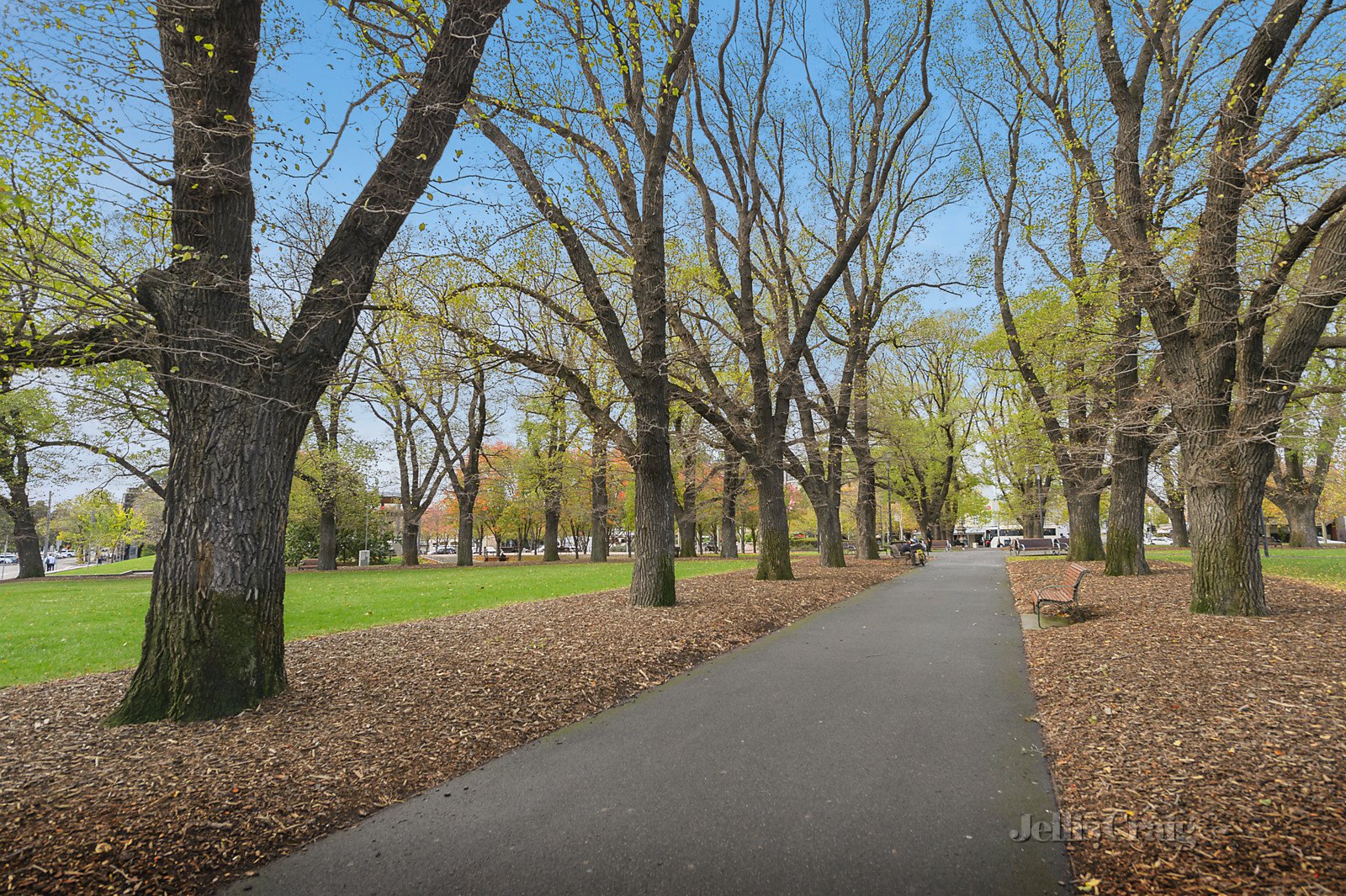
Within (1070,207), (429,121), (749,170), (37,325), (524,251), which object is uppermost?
(749,170)

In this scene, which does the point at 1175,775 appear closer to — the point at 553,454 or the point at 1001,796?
the point at 1001,796

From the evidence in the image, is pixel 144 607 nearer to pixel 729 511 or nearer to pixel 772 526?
pixel 772 526

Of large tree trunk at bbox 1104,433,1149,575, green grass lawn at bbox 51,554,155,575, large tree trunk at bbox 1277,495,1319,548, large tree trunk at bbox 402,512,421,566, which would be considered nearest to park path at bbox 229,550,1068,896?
large tree trunk at bbox 1104,433,1149,575

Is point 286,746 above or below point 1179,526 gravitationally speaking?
above

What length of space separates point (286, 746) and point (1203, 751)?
599 cm

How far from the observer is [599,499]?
3106 centimetres

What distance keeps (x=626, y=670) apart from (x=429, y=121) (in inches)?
226

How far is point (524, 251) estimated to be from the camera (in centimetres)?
1148

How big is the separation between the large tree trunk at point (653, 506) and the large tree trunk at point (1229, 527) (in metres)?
7.41

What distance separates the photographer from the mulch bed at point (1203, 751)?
296 centimetres

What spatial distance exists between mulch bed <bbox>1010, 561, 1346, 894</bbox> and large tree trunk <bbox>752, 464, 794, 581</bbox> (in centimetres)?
822

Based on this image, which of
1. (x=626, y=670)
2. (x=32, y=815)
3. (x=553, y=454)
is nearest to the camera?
(x=32, y=815)

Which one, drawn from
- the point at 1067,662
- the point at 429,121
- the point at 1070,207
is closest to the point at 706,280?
the point at 1070,207

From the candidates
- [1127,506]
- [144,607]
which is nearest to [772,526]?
[1127,506]
